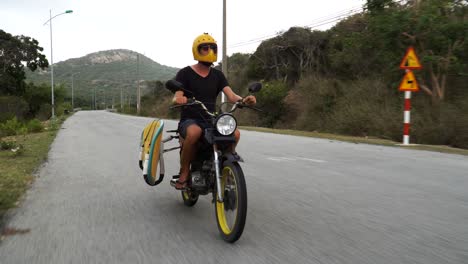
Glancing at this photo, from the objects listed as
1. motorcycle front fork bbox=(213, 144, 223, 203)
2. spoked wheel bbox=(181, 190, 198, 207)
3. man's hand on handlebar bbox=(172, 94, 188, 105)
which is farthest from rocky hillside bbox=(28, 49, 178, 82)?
motorcycle front fork bbox=(213, 144, 223, 203)

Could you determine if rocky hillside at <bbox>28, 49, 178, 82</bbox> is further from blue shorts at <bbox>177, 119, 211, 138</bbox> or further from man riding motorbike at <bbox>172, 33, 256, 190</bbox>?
blue shorts at <bbox>177, 119, 211, 138</bbox>

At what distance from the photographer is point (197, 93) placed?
4.51m

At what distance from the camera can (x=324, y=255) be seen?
3225mm

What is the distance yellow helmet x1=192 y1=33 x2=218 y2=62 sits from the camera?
4.39 meters

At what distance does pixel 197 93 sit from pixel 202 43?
512 millimetres

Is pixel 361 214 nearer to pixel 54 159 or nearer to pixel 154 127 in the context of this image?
pixel 154 127

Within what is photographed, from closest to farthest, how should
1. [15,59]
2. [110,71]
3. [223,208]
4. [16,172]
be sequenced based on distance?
[223,208]
[16,172]
[15,59]
[110,71]

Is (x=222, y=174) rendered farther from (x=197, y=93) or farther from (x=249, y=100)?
(x=197, y=93)

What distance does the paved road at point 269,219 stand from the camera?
3.30 meters

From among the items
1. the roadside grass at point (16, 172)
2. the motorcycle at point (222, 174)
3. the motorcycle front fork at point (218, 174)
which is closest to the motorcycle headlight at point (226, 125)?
the motorcycle at point (222, 174)

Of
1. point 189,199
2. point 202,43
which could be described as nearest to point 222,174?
point 189,199

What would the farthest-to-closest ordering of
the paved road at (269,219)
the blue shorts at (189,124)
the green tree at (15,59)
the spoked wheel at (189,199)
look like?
the green tree at (15,59), the spoked wheel at (189,199), the blue shorts at (189,124), the paved road at (269,219)

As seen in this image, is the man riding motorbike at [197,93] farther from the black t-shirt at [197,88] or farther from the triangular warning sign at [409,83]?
the triangular warning sign at [409,83]

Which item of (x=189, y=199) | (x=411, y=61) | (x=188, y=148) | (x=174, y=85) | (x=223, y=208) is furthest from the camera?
(x=411, y=61)
